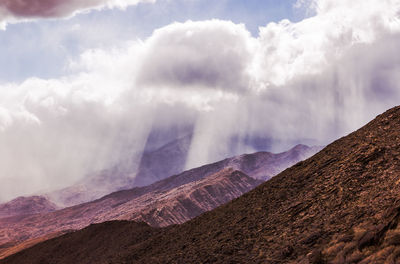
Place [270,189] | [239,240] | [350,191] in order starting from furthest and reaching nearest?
[270,189], [239,240], [350,191]

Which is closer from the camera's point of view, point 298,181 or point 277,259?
point 277,259

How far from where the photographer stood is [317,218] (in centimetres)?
1920

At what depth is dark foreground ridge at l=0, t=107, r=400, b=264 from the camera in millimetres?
14605

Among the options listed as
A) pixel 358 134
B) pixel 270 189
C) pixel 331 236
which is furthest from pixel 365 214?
pixel 358 134

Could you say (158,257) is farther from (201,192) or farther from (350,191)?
(201,192)

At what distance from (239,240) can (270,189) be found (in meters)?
7.91

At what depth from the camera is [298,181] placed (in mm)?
27078

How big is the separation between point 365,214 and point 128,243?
32.0 m

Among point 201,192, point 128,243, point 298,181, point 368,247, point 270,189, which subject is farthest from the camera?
point 201,192

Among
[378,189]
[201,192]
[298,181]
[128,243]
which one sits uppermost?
[201,192]

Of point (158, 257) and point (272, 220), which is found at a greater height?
point (158, 257)

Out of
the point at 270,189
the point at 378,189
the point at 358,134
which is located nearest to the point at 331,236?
the point at 378,189

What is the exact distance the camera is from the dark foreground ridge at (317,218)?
14.6 meters

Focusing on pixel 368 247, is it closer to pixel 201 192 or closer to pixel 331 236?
pixel 331 236
